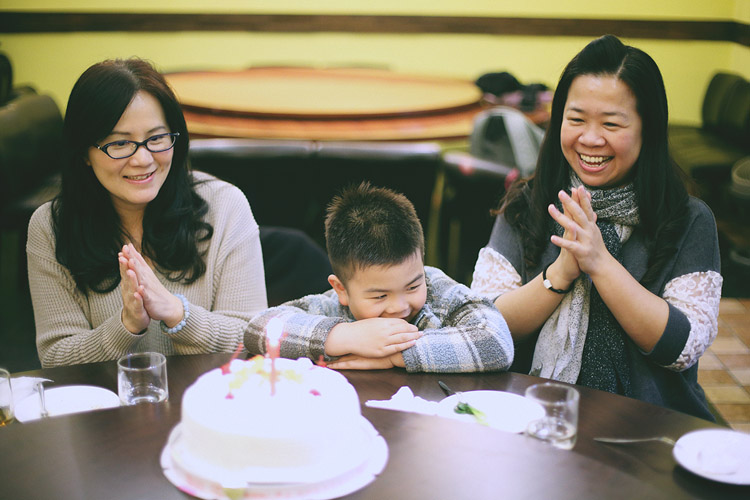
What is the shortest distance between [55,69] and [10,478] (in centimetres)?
683

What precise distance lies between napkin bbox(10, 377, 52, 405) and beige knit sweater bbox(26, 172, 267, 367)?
283mm

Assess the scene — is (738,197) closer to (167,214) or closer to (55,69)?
(167,214)

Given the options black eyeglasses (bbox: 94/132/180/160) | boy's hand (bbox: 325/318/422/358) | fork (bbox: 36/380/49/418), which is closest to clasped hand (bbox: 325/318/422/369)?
boy's hand (bbox: 325/318/422/358)

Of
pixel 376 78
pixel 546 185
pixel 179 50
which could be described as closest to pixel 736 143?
pixel 376 78

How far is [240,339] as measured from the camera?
6.68 ft

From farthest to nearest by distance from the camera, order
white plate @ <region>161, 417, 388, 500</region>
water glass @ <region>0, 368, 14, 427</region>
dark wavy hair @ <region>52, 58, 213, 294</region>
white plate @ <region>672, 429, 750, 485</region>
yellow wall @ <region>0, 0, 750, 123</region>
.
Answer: yellow wall @ <region>0, 0, 750, 123</region> < dark wavy hair @ <region>52, 58, 213, 294</region> < water glass @ <region>0, 368, 14, 427</region> < white plate @ <region>672, 429, 750, 485</region> < white plate @ <region>161, 417, 388, 500</region>

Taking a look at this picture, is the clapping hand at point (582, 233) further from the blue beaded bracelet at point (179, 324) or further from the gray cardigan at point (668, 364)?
the blue beaded bracelet at point (179, 324)

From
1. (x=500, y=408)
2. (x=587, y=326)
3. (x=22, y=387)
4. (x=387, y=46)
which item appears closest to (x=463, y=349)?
(x=500, y=408)

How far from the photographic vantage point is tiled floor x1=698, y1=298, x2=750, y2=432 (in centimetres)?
332

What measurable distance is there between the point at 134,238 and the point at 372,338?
87 cm

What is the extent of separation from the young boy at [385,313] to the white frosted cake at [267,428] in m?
0.47

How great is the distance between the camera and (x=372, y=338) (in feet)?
5.33

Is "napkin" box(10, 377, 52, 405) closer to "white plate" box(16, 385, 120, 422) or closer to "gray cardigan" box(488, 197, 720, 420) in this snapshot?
"white plate" box(16, 385, 120, 422)

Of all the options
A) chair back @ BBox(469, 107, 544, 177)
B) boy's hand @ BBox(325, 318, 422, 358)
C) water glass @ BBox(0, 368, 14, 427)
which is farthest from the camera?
chair back @ BBox(469, 107, 544, 177)
